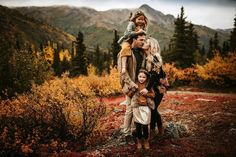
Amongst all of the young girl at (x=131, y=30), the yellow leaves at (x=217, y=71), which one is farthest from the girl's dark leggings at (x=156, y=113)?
the yellow leaves at (x=217, y=71)

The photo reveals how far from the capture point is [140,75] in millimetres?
6203

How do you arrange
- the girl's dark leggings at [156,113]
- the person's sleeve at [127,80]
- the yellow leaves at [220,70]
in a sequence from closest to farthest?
the person's sleeve at [127,80] → the girl's dark leggings at [156,113] → the yellow leaves at [220,70]

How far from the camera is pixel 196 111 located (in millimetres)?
11219

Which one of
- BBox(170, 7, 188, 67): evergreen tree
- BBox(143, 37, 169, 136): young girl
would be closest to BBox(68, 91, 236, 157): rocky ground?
BBox(143, 37, 169, 136): young girl

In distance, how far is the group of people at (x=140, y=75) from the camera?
6211mm

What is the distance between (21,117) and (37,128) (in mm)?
589

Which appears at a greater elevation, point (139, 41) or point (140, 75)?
point (139, 41)

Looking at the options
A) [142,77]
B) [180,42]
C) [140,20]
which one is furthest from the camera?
[180,42]

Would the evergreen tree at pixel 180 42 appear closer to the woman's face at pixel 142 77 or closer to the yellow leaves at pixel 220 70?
the yellow leaves at pixel 220 70

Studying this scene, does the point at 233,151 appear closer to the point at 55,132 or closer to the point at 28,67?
the point at 55,132

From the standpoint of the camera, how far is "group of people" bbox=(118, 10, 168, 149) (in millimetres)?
6211

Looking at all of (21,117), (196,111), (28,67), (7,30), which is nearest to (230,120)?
(196,111)

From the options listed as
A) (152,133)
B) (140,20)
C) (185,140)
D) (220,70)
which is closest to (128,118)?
(152,133)

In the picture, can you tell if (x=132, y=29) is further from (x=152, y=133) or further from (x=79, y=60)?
(x=79, y=60)
